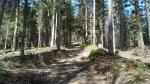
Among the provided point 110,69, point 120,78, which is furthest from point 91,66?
point 120,78

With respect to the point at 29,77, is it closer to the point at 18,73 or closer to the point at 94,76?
the point at 18,73

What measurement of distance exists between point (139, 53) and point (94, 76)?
51.6 ft

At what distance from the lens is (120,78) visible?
11.8 metres

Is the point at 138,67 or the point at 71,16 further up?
the point at 71,16

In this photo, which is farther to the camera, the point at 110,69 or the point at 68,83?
the point at 110,69

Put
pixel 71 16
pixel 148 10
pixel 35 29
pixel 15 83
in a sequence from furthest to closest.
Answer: pixel 35 29, pixel 71 16, pixel 148 10, pixel 15 83

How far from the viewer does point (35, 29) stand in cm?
5594

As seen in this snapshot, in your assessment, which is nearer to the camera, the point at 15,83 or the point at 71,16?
the point at 15,83

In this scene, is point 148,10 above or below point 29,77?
above

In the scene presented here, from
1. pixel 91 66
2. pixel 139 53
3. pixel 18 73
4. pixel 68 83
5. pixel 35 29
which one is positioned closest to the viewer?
pixel 68 83

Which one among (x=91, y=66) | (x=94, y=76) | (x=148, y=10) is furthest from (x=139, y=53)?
(x=94, y=76)

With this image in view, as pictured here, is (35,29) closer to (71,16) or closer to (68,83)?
(71,16)

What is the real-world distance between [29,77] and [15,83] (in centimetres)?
111

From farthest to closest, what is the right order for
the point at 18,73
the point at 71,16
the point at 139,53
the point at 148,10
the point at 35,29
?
1. the point at 35,29
2. the point at 71,16
3. the point at 148,10
4. the point at 139,53
5. the point at 18,73
